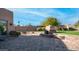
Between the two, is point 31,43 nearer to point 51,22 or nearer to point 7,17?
point 51,22

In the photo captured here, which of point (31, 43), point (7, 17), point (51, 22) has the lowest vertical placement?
point (31, 43)

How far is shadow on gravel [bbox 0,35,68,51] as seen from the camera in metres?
6.25

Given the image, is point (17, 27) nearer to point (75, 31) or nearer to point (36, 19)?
point (36, 19)

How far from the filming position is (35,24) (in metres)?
6.27

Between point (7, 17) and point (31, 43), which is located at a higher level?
point (7, 17)

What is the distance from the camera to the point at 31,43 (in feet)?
20.6

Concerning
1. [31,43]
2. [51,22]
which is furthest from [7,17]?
[51,22]

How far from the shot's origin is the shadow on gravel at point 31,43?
6254mm

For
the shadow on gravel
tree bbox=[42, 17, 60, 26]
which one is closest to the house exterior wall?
the shadow on gravel

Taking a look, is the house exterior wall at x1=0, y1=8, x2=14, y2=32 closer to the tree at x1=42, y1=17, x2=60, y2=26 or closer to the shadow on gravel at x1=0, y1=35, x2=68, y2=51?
the shadow on gravel at x1=0, y1=35, x2=68, y2=51
